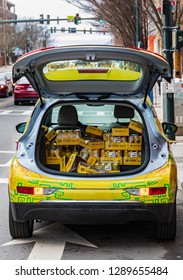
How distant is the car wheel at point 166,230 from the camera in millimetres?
7082

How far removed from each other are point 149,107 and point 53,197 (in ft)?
4.85

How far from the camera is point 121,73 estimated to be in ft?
25.9

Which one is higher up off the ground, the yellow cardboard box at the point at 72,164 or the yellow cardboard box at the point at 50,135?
the yellow cardboard box at the point at 50,135

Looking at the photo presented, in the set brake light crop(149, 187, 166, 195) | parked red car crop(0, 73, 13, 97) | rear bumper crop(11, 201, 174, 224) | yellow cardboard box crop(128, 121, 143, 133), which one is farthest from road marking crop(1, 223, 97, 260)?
parked red car crop(0, 73, 13, 97)

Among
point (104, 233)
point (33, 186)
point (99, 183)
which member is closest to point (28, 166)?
point (33, 186)

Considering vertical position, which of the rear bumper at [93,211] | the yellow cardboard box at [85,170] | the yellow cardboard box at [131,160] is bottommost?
the rear bumper at [93,211]

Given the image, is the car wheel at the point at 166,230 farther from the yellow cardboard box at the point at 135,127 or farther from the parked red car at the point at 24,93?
the parked red car at the point at 24,93

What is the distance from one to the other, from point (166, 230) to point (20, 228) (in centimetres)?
148

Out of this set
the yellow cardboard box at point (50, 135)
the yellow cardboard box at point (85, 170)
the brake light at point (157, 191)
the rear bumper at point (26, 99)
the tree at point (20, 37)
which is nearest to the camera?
the brake light at point (157, 191)

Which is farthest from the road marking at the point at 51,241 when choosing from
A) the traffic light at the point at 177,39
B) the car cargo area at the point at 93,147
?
the traffic light at the point at 177,39

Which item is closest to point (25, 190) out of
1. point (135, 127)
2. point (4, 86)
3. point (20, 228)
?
point (20, 228)

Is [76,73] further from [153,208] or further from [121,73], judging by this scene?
[153,208]

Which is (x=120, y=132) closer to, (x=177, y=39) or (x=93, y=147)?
(x=93, y=147)

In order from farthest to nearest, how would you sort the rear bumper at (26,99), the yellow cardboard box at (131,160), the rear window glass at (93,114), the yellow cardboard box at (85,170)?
the rear bumper at (26,99) < the rear window glass at (93,114) < the yellow cardboard box at (131,160) < the yellow cardboard box at (85,170)
